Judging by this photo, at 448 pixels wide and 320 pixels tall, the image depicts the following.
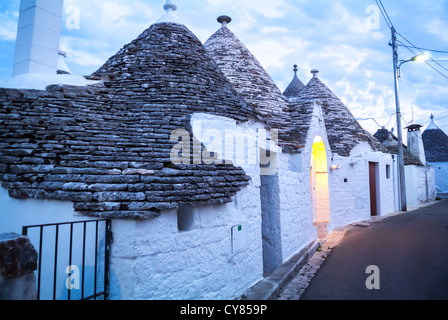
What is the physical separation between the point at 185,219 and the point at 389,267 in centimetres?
430

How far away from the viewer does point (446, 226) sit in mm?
8797

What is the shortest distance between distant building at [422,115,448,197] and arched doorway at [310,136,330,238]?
24.6 metres

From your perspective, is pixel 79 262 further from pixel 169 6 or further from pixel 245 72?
pixel 245 72

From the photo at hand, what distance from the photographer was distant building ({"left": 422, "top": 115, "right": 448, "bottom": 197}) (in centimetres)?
2823

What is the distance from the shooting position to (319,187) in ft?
32.0

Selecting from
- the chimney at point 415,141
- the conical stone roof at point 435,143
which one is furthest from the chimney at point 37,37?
the conical stone roof at point 435,143

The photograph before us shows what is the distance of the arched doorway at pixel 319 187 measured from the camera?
9.55 meters

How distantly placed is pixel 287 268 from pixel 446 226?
6.30 metres

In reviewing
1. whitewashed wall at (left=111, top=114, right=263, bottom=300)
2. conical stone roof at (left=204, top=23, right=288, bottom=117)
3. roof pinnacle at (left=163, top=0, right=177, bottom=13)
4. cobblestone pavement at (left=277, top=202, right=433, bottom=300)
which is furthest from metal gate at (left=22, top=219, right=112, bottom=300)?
conical stone roof at (left=204, top=23, right=288, bottom=117)

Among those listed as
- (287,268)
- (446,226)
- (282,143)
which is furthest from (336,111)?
(287,268)
